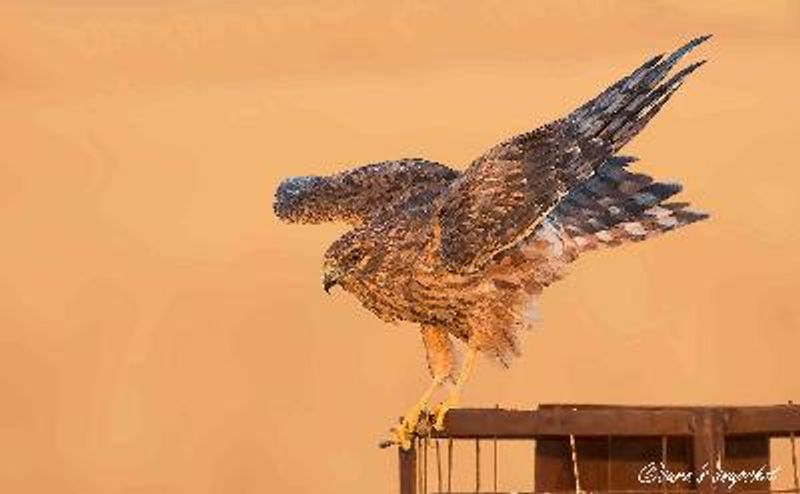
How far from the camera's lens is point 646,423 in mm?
4855

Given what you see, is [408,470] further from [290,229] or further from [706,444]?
[290,229]

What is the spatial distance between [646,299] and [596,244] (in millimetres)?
9063

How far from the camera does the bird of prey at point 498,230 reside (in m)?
6.44

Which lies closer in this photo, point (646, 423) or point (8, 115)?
point (646, 423)

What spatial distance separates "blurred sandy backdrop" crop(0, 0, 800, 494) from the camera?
1477cm

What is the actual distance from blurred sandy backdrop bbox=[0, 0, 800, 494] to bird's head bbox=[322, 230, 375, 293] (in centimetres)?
820

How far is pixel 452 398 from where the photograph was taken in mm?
5828

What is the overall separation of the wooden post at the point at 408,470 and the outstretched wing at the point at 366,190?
1.38 meters

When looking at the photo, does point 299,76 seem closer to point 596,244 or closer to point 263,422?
point 263,422

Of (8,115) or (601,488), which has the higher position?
(8,115)

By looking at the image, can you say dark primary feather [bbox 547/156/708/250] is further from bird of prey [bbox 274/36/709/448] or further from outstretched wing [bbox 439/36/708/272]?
outstretched wing [bbox 439/36/708/272]

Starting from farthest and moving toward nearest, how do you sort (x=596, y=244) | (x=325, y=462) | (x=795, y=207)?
(x=795, y=207), (x=325, y=462), (x=596, y=244)

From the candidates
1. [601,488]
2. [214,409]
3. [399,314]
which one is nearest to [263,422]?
[214,409]

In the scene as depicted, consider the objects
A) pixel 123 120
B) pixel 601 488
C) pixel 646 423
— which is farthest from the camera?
pixel 123 120
